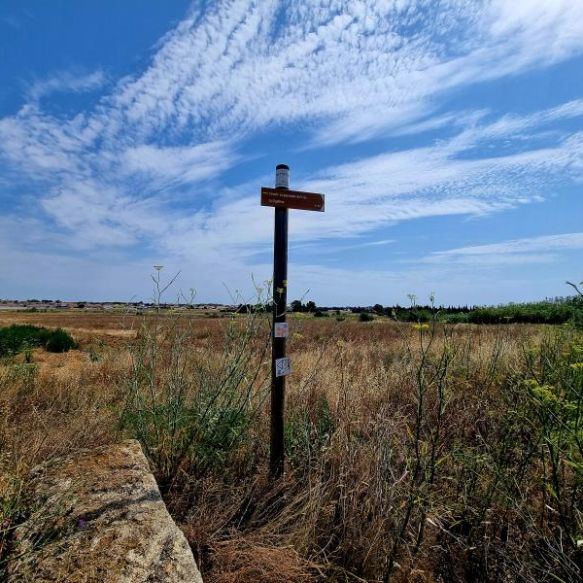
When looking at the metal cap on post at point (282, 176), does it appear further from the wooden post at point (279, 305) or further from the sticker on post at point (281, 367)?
the sticker on post at point (281, 367)

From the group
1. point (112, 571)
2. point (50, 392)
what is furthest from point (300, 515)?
point (50, 392)

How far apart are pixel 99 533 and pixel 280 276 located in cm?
219

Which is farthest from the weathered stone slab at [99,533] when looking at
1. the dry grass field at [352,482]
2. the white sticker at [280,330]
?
the white sticker at [280,330]

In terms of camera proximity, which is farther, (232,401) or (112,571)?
(232,401)

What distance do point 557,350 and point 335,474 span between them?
7.86 feet

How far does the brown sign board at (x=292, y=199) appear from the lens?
3.58m

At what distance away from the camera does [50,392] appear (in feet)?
19.3

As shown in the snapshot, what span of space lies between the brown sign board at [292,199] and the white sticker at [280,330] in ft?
3.10

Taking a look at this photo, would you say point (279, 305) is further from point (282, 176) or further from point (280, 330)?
point (282, 176)

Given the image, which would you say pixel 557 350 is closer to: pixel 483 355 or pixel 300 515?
pixel 300 515

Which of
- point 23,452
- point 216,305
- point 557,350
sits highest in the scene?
point 216,305

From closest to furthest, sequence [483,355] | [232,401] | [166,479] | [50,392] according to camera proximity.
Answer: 1. [166,479]
2. [232,401]
3. [50,392]
4. [483,355]

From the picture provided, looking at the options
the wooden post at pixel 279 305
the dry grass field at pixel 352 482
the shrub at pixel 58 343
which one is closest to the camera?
the dry grass field at pixel 352 482

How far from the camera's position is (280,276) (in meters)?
3.69
